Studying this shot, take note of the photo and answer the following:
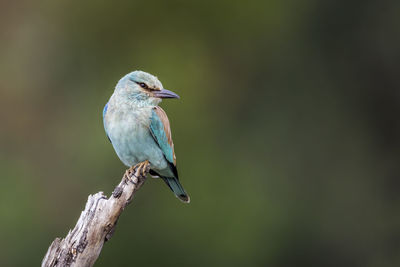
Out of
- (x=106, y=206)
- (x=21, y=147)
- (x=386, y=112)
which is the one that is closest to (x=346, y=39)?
(x=386, y=112)

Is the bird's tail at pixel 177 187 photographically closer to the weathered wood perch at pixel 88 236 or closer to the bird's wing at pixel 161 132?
the bird's wing at pixel 161 132

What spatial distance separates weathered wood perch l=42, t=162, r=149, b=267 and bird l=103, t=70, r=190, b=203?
114cm

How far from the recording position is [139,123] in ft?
25.0

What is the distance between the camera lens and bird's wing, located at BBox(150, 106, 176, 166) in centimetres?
768

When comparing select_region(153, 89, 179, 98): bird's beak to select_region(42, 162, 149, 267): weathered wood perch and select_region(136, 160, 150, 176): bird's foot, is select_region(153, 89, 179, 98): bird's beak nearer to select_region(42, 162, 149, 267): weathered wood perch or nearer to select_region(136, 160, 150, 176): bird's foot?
select_region(136, 160, 150, 176): bird's foot

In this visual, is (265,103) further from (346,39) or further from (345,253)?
(345,253)

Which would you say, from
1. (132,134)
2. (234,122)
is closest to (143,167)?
(132,134)

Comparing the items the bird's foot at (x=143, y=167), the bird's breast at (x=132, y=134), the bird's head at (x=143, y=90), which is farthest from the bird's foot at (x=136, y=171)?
the bird's head at (x=143, y=90)

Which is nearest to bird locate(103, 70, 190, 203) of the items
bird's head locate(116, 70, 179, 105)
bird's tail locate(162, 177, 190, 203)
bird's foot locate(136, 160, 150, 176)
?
bird's head locate(116, 70, 179, 105)

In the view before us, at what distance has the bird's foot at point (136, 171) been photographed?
6848 millimetres

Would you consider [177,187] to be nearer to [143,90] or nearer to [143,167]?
[143,167]

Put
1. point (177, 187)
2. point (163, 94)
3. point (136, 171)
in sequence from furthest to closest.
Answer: point (177, 187), point (163, 94), point (136, 171)

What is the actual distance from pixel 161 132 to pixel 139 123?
0.25m

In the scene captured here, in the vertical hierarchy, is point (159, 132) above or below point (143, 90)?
below
